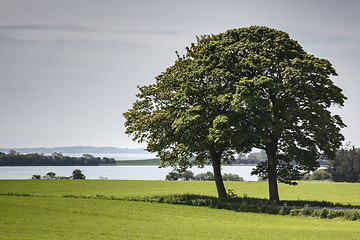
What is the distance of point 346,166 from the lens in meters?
118

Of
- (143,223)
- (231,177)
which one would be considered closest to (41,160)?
(231,177)

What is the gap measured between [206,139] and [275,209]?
903 centimetres

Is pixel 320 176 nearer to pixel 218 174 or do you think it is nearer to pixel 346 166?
pixel 346 166

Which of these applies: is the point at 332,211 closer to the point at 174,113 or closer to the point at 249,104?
the point at 249,104

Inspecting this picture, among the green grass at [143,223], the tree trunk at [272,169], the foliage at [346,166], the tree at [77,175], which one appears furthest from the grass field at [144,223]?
the foliage at [346,166]

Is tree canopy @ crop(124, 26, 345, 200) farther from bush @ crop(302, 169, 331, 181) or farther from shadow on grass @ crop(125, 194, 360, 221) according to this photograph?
bush @ crop(302, 169, 331, 181)

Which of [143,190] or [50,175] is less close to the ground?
[50,175]

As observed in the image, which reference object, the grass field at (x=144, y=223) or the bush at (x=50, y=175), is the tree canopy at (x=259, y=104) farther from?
the bush at (x=50, y=175)

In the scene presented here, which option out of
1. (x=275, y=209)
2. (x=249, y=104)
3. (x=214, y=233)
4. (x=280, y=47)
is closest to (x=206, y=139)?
(x=249, y=104)

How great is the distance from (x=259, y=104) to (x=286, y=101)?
167 inches

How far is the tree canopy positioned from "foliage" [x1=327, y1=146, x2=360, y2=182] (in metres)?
83.0

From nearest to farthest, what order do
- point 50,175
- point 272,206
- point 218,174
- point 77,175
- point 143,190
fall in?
Result: 1. point 272,206
2. point 218,174
3. point 143,190
4. point 50,175
5. point 77,175

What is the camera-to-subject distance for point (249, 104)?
114 ft

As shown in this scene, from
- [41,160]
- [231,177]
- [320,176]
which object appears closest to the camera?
[41,160]
